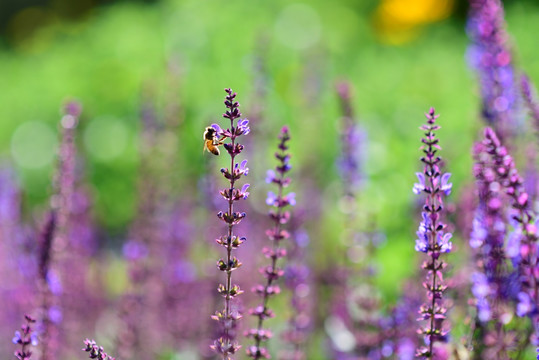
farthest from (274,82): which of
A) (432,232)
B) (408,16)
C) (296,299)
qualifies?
(432,232)

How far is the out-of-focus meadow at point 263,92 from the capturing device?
4.02 m

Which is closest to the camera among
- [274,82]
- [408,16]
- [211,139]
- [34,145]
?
[211,139]

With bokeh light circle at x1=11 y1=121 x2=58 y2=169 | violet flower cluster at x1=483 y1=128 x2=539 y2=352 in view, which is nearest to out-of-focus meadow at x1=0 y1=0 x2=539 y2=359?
bokeh light circle at x1=11 y1=121 x2=58 y2=169

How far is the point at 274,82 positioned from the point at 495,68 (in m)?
5.28

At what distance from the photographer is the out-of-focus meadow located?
4.02 m

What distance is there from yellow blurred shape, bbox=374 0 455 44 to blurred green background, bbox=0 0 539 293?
0.02 metres

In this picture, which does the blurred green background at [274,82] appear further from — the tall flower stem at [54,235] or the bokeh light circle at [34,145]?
the tall flower stem at [54,235]

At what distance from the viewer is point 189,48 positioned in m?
8.70

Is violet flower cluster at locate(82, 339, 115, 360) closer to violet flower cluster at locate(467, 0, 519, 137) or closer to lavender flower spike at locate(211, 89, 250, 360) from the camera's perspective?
lavender flower spike at locate(211, 89, 250, 360)

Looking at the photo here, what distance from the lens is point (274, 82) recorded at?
25.0 feet

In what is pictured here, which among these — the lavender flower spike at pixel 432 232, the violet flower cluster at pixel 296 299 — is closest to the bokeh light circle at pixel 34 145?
the violet flower cluster at pixel 296 299

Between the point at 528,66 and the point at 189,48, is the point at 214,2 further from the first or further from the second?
the point at 528,66

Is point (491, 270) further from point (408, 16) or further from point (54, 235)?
point (408, 16)

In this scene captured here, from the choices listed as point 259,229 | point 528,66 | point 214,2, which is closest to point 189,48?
→ point 214,2
